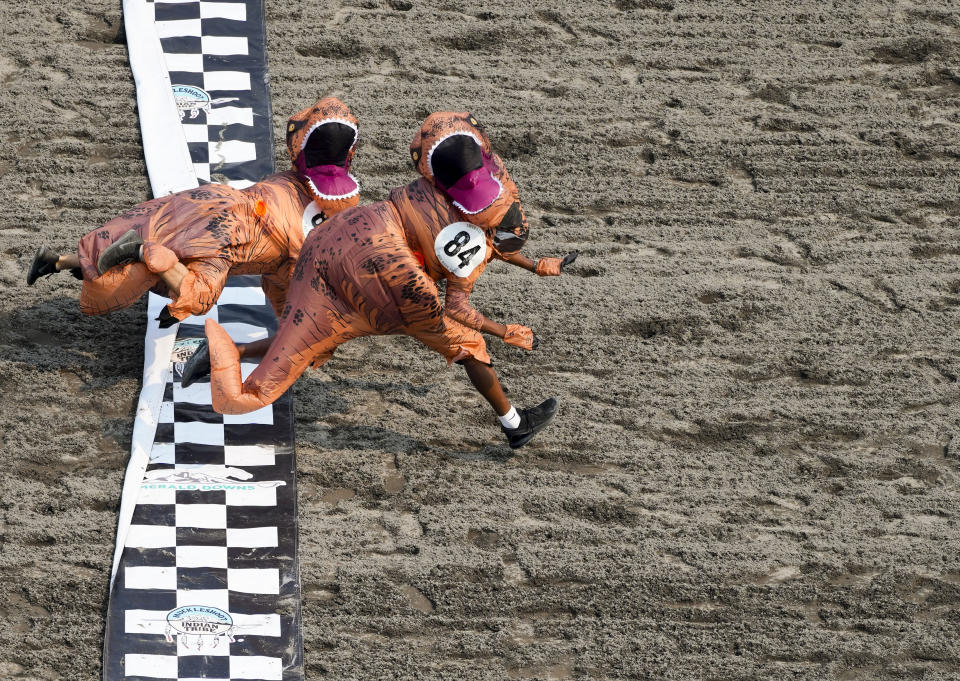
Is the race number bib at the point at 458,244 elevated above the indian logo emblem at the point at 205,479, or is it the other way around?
the race number bib at the point at 458,244

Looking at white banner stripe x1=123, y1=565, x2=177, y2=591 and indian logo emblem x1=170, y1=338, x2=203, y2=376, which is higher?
indian logo emblem x1=170, y1=338, x2=203, y2=376

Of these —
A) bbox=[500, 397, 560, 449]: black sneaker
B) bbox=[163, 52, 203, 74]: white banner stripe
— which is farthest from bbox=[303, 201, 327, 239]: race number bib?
bbox=[163, 52, 203, 74]: white banner stripe

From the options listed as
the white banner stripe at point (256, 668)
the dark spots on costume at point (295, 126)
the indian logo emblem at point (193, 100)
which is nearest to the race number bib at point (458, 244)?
the dark spots on costume at point (295, 126)

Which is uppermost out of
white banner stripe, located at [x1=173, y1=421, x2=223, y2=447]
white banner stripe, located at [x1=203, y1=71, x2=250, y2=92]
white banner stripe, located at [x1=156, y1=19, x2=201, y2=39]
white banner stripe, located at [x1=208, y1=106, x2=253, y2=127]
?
white banner stripe, located at [x1=156, y1=19, x2=201, y2=39]

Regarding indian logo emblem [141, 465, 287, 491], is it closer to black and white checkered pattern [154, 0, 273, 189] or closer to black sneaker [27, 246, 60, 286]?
black sneaker [27, 246, 60, 286]

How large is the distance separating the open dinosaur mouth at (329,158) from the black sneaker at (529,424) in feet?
3.84

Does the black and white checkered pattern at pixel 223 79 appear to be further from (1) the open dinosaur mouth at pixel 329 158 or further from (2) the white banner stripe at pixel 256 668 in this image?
(2) the white banner stripe at pixel 256 668

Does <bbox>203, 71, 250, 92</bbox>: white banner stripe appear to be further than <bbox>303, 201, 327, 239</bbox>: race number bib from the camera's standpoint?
Answer: Yes

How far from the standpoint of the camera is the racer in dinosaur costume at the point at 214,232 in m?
4.41

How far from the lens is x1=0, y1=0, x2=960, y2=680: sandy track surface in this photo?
174 inches

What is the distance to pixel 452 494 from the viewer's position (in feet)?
15.4

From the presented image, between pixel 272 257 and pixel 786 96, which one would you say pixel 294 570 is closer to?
pixel 272 257

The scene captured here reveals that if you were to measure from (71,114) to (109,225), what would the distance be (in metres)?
1.35

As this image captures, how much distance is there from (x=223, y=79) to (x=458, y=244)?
85.2 inches
